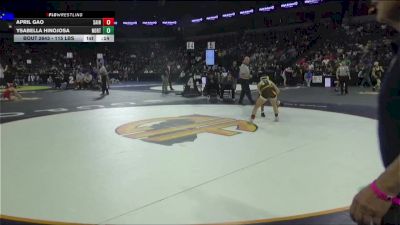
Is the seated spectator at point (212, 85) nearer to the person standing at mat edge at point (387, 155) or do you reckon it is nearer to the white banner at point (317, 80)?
the white banner at point (317, 80)

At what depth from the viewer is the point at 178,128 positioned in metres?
8.28

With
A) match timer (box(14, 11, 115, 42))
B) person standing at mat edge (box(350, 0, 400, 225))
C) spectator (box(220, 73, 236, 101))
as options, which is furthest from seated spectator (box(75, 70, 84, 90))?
person standing at mat edge (box(350, 0, 400, 225))

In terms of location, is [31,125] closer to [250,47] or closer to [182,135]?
[182,135]

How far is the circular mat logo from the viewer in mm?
7281

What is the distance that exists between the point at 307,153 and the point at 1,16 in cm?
3391

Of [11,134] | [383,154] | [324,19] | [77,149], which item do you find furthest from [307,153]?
[324,19]

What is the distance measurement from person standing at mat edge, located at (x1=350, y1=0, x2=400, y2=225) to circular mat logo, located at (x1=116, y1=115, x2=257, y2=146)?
541cm

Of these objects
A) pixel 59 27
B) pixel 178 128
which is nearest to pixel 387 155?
pixel 178 128

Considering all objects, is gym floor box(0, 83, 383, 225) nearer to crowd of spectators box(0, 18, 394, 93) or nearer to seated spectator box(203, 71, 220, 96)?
seated spectator box(203, 71, 220, 96)

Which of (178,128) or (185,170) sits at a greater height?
(178,128)

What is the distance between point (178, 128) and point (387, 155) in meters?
6.96

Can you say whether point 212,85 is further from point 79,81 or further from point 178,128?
point 79,81

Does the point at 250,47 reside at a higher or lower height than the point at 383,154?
higher

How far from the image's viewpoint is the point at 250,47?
38.9 m
